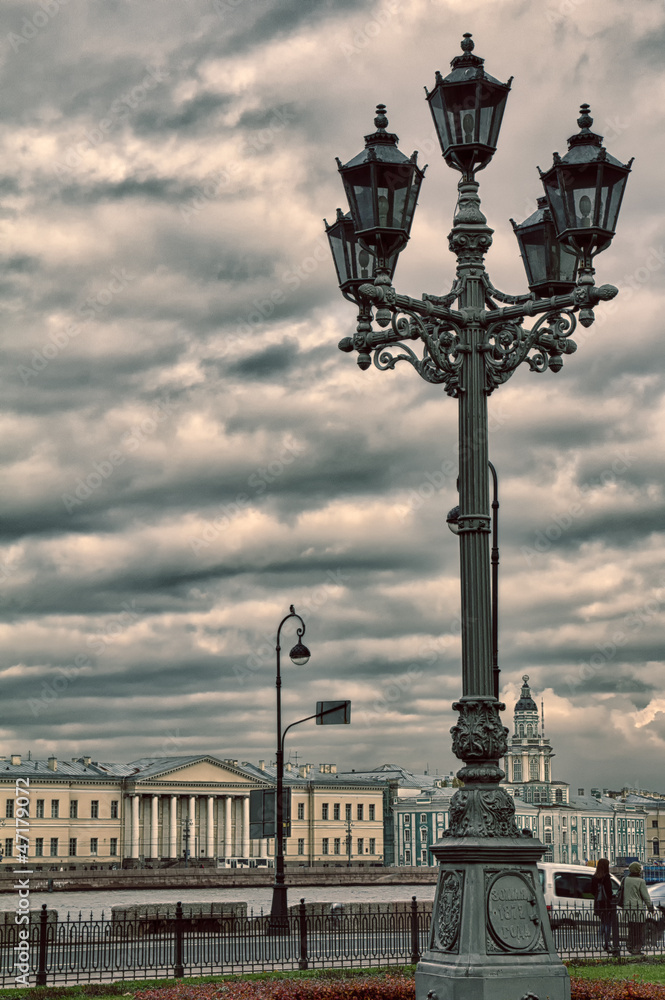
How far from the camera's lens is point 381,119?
9859 millimetres

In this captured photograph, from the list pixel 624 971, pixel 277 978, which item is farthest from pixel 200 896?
pixel 624 971

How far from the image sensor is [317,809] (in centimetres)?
13638

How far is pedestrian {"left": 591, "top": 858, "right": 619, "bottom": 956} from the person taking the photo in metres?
21.6

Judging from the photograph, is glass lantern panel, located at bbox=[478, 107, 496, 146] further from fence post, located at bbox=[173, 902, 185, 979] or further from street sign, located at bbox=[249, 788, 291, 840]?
street sign, located at bbox=[249, 788, 291, 840]

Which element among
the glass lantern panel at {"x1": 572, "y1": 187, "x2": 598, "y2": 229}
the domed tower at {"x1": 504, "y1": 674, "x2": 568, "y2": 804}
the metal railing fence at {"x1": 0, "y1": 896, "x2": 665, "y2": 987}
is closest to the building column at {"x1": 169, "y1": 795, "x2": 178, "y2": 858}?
the domed tower at {"x1": 504, "y1": 674, "x2": 568, "y2": 804}

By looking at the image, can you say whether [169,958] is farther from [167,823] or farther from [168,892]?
[167,823]

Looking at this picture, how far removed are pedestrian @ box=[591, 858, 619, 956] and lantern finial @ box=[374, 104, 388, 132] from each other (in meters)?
15.9

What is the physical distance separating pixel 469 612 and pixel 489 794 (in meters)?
1.33

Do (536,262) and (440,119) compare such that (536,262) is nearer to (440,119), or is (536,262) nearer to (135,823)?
(440,119)

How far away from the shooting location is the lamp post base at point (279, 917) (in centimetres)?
2305

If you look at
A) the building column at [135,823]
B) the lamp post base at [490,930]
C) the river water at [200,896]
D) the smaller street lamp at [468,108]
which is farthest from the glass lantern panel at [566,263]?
the building column at [135,823]

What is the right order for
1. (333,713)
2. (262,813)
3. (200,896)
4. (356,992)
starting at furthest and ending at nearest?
(200,896) < (333,713) < (262,813) < (356,992)

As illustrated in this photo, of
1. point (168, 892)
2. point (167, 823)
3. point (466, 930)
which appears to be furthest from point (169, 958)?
point (167, 823)

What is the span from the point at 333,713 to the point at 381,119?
1996cm
